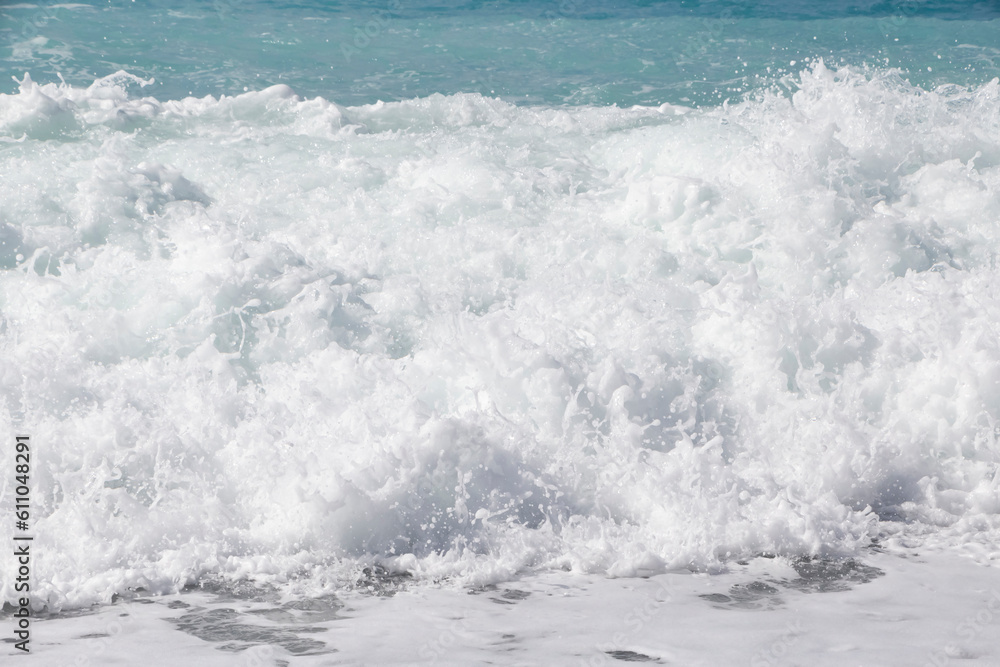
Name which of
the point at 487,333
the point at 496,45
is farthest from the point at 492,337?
the point at 496,45

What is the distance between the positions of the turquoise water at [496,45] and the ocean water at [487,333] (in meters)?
0.76

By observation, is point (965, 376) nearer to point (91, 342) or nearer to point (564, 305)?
point (564, 305)

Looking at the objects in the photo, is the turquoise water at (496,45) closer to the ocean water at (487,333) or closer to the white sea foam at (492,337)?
the ocean water at (487,333)

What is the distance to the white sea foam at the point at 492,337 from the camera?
15.2 feet

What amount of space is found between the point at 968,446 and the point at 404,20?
11.0 metres

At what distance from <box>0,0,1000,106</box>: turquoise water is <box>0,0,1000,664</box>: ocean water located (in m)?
0.76

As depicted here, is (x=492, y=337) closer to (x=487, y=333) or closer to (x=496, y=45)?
(x=487, y=333)

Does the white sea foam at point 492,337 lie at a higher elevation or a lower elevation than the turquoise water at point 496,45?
lower

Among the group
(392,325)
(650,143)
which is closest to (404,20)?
(650,143)

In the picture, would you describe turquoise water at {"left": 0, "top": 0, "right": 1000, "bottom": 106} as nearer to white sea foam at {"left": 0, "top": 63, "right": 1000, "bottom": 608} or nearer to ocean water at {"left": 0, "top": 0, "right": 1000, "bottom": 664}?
ocean water at {"left": 0, "top": 0, "right": 1000, "bottom": 664}

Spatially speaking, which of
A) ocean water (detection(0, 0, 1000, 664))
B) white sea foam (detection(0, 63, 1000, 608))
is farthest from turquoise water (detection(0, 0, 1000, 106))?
white sea foam (detection(0, 63, 1000, 608))

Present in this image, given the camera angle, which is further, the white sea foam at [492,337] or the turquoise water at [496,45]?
the turquoise water at [496,45]

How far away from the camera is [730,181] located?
763 cm

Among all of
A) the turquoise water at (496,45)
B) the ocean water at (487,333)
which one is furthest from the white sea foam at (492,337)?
the turquoise water at (496,45)
